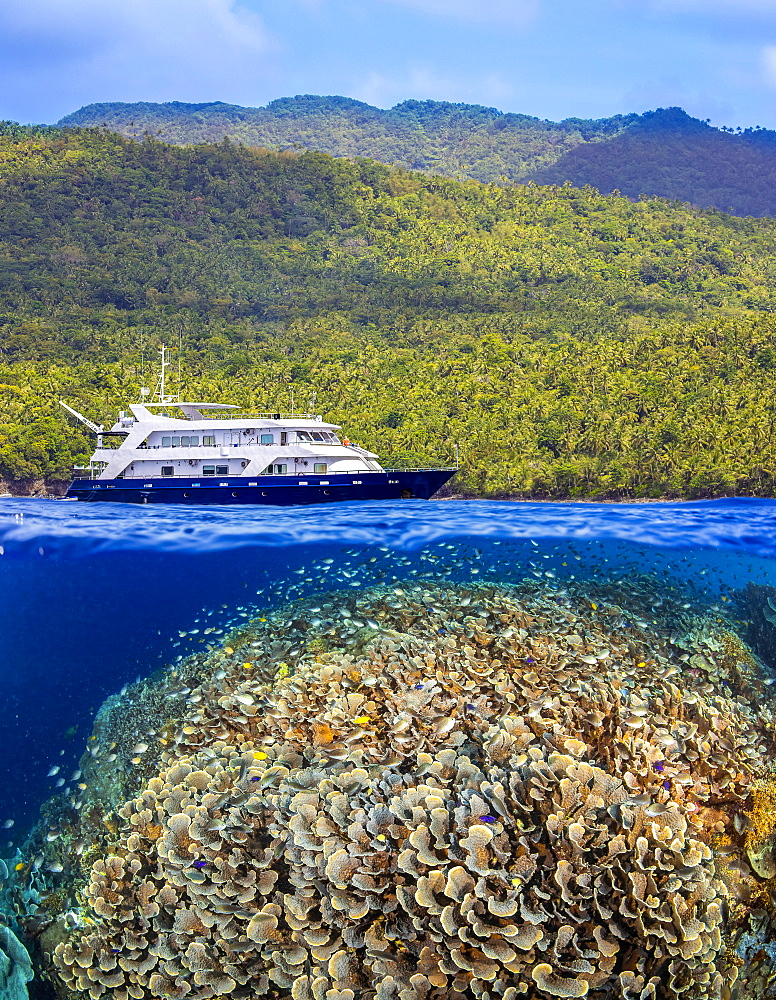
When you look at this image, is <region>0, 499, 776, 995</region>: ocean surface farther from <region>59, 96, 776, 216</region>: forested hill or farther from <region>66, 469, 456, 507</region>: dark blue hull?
<region>59, 96, 776, 216</region>: forested hill

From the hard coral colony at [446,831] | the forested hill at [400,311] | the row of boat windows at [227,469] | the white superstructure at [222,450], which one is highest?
the forested hill at [400,311]

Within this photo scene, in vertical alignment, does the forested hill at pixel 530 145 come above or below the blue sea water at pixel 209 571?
above

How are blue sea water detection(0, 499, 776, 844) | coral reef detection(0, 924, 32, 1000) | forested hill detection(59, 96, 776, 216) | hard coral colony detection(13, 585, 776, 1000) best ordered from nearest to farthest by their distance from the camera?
hard coral colony detection(13, 585, 776, 1000), coral reef detection(0, 924, 32, 1000), blue sea water detection(0, 499, 776, 844), forested hill detection(59, 96, 776, 216)

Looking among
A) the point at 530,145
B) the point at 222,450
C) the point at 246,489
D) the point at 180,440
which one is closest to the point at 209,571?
the point at 246,489

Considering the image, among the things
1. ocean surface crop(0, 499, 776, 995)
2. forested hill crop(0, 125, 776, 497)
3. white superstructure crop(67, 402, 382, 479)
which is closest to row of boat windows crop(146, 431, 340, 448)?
white superstructure crop(67, 402, 382, 479)

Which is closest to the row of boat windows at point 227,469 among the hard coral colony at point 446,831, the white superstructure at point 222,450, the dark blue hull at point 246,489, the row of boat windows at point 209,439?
the white superstructure at point 222,450

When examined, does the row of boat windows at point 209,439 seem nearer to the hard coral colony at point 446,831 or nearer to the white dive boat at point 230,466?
the white dive boat at point 230,466

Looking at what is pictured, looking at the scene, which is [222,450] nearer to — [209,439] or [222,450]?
[222,450]
